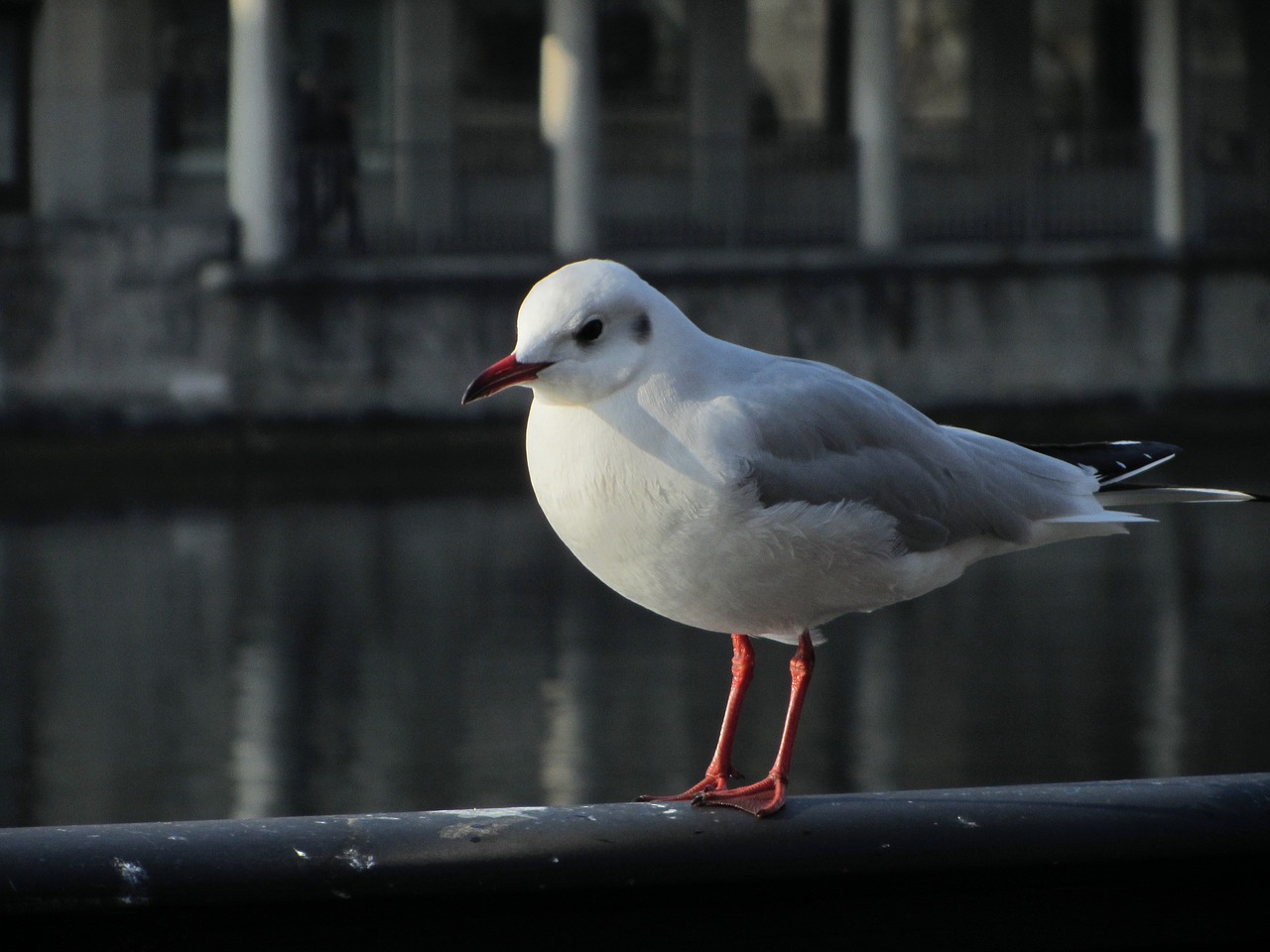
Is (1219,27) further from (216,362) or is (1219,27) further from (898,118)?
(216,362)

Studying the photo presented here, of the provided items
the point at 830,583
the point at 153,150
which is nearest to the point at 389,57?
the point at 153,150

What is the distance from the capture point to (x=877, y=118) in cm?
2234

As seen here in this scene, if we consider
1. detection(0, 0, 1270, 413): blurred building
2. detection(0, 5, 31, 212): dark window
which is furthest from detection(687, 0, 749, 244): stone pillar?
detection(0, 5, 31, 212): dark window

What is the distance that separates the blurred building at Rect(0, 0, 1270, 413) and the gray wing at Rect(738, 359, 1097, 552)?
17.0 meters

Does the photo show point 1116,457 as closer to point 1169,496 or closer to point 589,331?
point 1169,496

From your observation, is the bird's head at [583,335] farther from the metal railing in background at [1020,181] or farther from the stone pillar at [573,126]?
the metal railing in background at [1020,181]

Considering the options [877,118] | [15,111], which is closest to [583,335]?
Answer: [877,118]

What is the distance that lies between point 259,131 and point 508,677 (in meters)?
12.1

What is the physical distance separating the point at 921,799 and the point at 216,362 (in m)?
17.6

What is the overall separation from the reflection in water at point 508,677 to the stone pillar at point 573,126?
7084 millimetres

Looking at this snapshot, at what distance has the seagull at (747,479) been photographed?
8.74ft

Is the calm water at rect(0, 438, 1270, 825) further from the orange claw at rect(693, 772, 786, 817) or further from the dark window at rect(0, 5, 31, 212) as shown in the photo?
the dark window at rect(0, 5, 31, 212)

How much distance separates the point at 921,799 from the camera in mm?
2906

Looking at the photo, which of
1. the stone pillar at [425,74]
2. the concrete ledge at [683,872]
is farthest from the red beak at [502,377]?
the stone pillar at [425,74]
